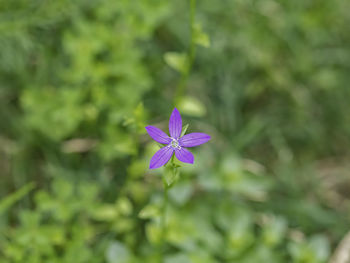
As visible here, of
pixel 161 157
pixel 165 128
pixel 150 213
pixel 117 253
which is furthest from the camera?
pixel 165 128

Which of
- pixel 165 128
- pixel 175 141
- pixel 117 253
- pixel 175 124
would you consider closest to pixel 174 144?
pixel 175 141

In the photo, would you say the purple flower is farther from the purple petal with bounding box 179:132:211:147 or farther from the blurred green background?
the blurred green background

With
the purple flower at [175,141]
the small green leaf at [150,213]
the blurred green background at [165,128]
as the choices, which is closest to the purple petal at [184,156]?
the purple flower at [175,141]

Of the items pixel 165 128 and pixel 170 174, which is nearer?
pixel 170 174

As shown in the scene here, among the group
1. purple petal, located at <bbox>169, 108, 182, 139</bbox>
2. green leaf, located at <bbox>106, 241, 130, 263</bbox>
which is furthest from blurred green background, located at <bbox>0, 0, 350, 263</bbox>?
purple petal, located at <bbox>169, 108, 182, 139</bbox>

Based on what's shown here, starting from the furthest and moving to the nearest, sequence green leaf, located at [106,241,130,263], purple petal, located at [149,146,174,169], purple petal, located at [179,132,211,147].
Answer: green leaf, located at [106,241,130,263], purple petal, located at [179,132,211,147], purple petal, located at [149,146,174,169]

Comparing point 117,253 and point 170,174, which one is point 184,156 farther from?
point 117,253
